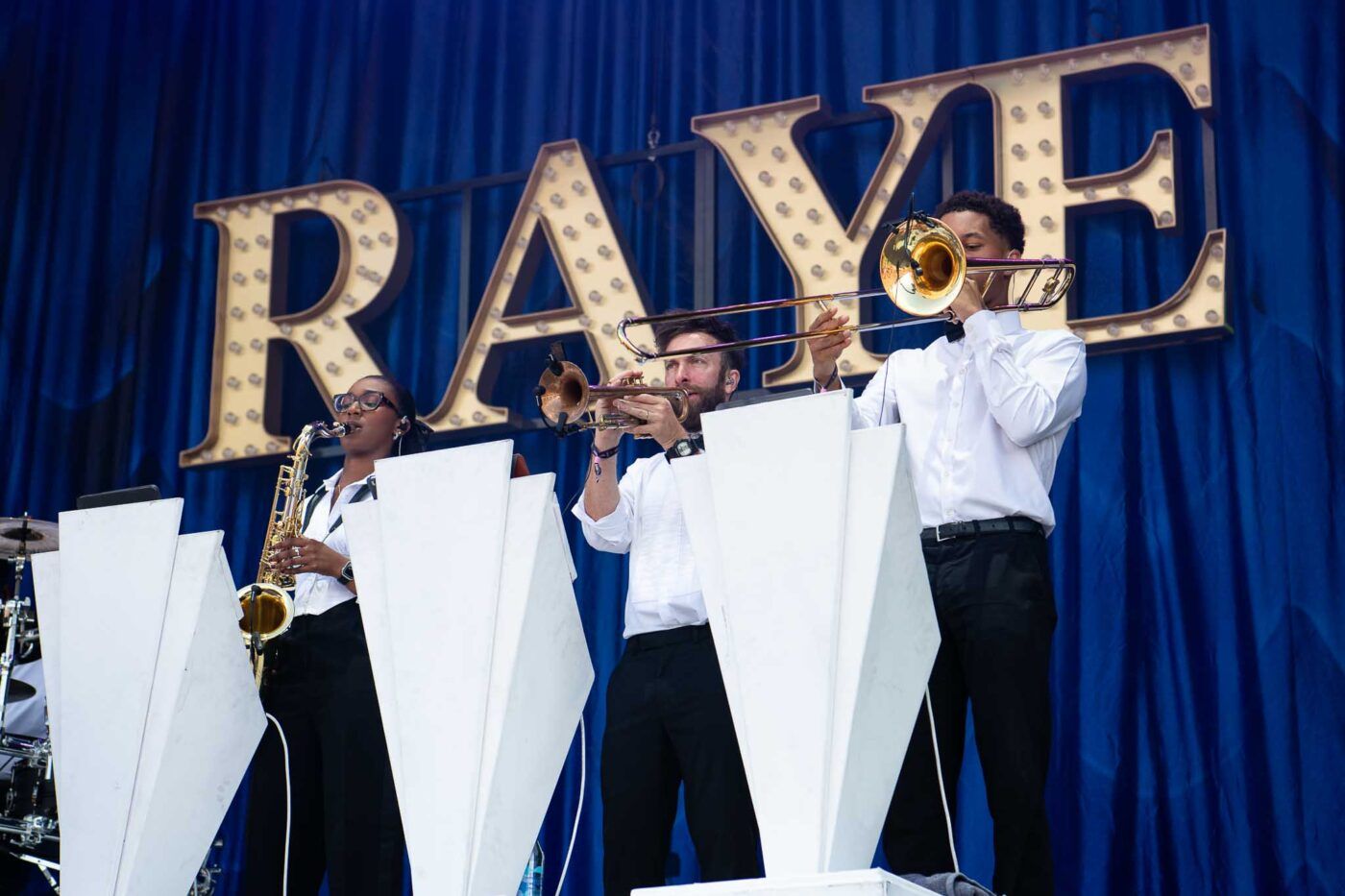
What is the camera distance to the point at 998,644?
9.55ft

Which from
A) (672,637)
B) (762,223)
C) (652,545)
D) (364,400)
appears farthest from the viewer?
(762,223)

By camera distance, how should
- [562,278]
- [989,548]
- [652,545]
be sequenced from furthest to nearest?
[562,278]
[652,545]
[989,548]

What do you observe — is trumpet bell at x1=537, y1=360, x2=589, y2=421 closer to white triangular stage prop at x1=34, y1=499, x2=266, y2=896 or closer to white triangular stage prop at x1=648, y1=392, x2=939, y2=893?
white triangular stage prop at x1=34, y1=499, x2=266, y2=896

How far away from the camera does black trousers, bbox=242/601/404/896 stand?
3480mm

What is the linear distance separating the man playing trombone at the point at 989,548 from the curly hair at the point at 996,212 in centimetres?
6

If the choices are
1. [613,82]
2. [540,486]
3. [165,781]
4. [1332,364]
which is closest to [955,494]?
[540,486]

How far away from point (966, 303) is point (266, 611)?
180 centimetres

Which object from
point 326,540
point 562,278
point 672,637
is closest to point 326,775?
point 326,540

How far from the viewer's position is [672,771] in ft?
10.5

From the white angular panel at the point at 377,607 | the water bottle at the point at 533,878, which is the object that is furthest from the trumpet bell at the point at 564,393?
the water bottle at the point at 533,878

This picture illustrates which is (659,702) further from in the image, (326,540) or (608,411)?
(326,540)

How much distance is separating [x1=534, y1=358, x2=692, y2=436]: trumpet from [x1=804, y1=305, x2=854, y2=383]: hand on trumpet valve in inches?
14.0

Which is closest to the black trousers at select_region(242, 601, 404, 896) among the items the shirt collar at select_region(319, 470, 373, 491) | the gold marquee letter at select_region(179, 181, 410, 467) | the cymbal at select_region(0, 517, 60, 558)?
Answer: the shirt collar at select_region(319, 470, 373, 491)

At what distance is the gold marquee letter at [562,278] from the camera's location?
214 inches
